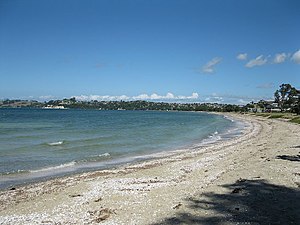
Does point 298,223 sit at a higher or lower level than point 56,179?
higher

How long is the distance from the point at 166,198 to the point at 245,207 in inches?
121

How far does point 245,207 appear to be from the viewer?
990 cm

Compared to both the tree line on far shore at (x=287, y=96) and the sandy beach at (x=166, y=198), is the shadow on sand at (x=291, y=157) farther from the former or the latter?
the tree line on far shore at (x=287, y=96)

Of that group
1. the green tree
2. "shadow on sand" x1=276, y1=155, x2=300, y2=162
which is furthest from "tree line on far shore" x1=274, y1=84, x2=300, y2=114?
"shadow on sand" x1=276, y1=155, x2=300, y2=162

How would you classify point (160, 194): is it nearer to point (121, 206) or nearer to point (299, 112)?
point (121, 206)

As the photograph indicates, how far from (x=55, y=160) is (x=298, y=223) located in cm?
1904

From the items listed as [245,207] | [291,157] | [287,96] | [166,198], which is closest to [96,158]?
[166,198]

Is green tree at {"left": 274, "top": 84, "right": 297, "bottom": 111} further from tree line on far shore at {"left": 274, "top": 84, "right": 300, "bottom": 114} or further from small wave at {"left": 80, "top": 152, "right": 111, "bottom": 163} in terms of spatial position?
small wave at {"left": 80, "top": 152, "right": 111, "bottom": 163}

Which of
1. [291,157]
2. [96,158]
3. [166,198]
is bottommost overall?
[96,158]

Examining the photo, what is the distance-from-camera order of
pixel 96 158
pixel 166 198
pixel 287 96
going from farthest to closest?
pixel 287 96 → pixel 96 158 → pixel 166 198

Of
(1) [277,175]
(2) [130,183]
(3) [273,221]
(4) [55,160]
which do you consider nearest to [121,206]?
(2) [130,183]

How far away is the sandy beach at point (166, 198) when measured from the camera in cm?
950

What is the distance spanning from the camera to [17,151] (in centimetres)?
2777

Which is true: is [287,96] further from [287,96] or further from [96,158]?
[96,158]
